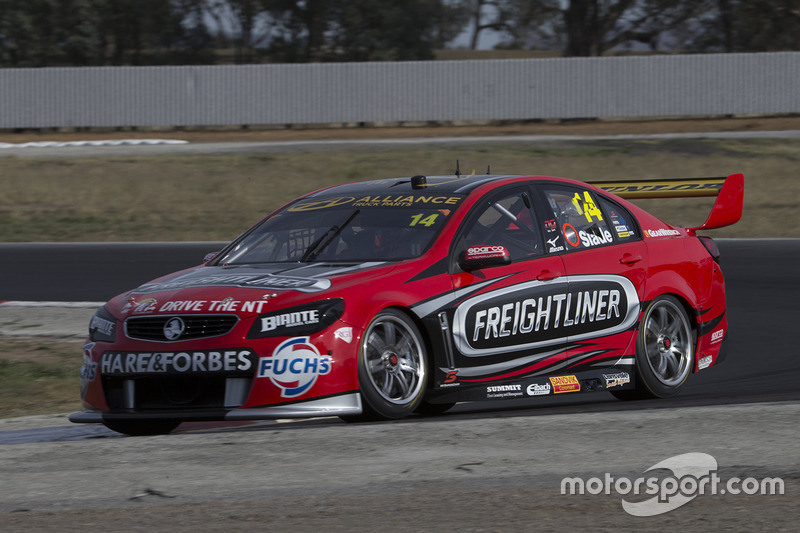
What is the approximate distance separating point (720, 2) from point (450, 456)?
4740 centimetres

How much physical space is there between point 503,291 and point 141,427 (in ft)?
7.16

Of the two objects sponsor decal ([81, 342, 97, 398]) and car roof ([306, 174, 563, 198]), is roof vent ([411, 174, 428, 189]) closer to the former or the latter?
car roof ([306, 174, 563, 198])

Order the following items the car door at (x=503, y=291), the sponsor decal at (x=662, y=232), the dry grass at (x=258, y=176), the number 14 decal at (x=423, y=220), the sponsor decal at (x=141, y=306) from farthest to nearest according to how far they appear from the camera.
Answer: the dry grass at (x=258, y=176) < the sponsor decal at (x=662, y=232) < the number 14 decal at (x=423, y=220) < the car door at (x=503, y=291) < the sponsor decal at (x=141, y=306)

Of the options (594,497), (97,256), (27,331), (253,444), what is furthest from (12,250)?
(594,497)

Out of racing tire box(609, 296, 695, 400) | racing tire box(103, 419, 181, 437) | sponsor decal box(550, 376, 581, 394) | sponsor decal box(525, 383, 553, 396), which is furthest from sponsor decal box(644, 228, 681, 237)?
racing tire box(103, 419, 181, 437)

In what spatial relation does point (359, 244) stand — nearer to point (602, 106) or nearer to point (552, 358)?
point (552, 358)

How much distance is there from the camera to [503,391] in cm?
692

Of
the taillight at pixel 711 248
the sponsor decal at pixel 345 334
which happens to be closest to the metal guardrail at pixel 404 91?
the taillight at pixel 711 248

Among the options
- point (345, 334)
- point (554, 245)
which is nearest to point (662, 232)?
point (554, 245)

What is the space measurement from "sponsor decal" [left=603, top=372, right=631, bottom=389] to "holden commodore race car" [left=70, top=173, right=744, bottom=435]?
0.01 m

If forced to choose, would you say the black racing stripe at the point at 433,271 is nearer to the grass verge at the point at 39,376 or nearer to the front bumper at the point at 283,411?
the front bumper at the point at 283,411

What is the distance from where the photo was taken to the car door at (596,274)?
294 inches

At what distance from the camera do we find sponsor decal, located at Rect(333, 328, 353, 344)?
6.16m

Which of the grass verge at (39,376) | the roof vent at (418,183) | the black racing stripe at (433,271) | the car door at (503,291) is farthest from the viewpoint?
the grass verge at (39,376)
